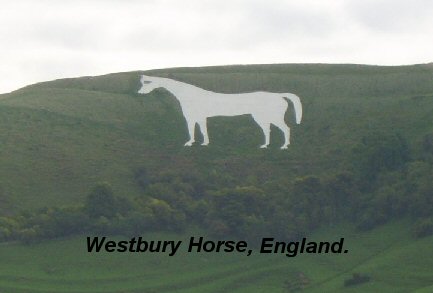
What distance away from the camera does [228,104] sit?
69250 millimetres

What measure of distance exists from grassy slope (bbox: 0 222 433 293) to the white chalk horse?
32.3 ft

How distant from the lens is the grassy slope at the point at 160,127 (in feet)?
229

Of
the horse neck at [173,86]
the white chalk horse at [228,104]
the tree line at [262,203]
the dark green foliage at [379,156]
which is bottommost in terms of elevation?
the tree line at [262,203]

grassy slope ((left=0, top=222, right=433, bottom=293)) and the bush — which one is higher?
the bush

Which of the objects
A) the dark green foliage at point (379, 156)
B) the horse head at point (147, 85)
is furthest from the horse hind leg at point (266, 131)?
the horse head at point (147, 85)

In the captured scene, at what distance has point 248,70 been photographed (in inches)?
3312

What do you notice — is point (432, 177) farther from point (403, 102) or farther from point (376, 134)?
point (403, 102)

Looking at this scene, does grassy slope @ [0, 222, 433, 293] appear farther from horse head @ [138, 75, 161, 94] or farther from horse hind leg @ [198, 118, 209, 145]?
horse hind leg @ [198, 118, 209, 145]

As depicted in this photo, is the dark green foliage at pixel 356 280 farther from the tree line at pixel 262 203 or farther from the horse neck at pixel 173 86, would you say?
the horse neck at pixel 173 86

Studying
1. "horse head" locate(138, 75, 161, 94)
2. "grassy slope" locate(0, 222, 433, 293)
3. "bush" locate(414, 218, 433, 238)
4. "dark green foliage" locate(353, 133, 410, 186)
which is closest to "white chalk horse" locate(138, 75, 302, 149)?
"horse head" locate(138, 75, 161, 94)

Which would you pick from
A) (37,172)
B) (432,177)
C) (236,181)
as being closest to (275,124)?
(236,181)

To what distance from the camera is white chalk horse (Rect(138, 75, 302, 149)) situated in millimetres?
68375

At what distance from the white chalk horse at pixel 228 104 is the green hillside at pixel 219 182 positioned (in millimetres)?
3006

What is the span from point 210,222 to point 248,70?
70.2 ft
